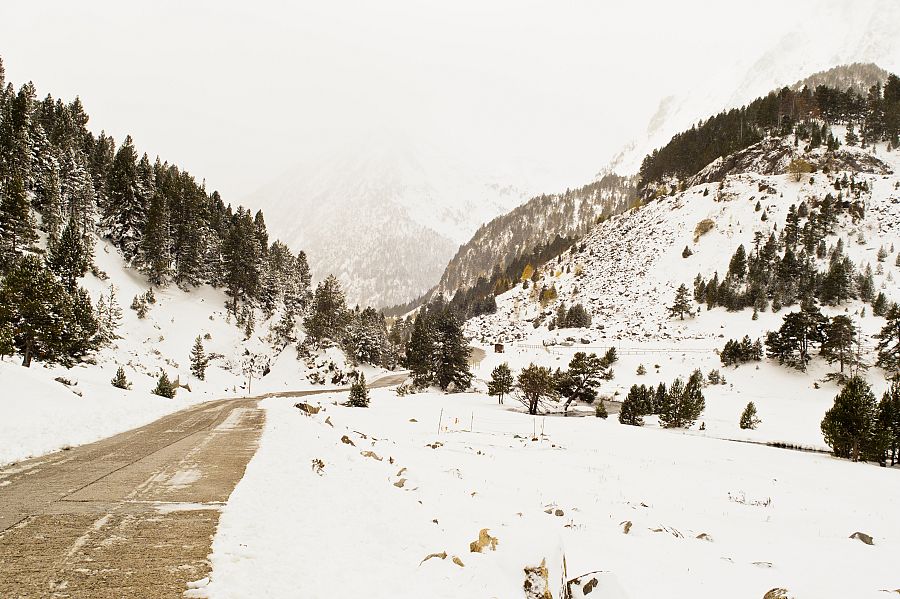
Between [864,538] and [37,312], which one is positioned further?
[37,312]

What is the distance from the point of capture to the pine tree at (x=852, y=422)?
23375 mm

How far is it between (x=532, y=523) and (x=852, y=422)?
2563 cm

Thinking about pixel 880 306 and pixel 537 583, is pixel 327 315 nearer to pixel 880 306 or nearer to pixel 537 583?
pixel 537 583

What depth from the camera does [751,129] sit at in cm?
10544

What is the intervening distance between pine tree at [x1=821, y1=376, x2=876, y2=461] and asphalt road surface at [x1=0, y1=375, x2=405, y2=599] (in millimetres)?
30479

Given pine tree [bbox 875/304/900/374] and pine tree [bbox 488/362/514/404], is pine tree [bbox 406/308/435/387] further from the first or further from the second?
pine tree [bbox 875/304/900/374]

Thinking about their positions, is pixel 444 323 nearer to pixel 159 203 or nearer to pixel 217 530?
pixel 159 203

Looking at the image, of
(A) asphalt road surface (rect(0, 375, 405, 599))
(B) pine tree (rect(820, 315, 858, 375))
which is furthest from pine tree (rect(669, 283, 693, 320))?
(A) asphalt road surface (rect(0, 375, 405, 599))

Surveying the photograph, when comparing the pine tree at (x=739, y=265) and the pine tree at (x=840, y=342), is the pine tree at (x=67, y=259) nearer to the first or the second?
the pine tree at (x=840, y=342)

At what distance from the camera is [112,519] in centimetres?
660

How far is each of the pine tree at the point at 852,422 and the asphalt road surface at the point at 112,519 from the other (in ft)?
100.0

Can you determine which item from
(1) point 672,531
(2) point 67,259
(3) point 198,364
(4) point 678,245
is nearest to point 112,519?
(1) point 672,531

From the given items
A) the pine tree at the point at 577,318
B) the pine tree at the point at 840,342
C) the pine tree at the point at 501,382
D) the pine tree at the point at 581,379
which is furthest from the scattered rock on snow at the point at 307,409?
the pine tree at the point at 577,318

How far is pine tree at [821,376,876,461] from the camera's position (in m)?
23.4
